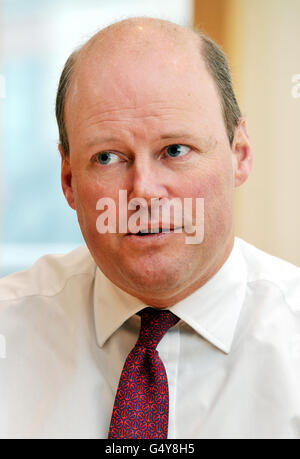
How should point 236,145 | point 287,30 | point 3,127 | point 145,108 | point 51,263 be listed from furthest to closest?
point 3,127 → point 287,30 → point 51,263 → point 236,145 → point 145,108

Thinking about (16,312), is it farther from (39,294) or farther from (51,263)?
(51,263)

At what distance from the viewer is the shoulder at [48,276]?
123 cm

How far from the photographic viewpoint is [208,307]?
1082 mm

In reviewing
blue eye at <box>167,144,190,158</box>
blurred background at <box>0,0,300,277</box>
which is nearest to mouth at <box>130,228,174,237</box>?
blue eye at <box>167,144,190,158</box>

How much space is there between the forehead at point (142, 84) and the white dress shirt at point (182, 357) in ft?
1.06

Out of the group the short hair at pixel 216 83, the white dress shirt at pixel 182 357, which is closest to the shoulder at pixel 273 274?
the white dress shirt at pixel 182 357

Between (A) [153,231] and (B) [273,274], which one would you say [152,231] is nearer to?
(A) [153,231]

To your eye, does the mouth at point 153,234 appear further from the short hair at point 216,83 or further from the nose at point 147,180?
the short hair at point 216,83

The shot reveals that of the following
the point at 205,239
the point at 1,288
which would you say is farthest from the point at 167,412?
the point at 1,288

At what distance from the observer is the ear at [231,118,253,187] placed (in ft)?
3.76

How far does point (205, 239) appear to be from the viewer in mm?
995

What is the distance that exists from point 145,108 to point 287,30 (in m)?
1.73

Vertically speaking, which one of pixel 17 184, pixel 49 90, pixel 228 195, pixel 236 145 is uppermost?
pixel 49 90

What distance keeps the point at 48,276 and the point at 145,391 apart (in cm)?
39
